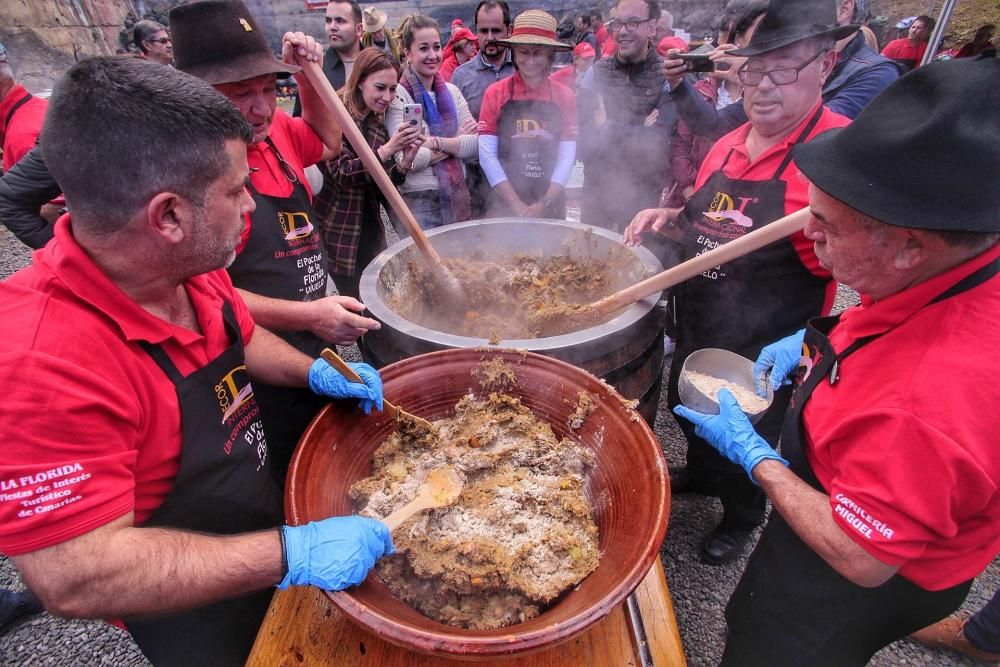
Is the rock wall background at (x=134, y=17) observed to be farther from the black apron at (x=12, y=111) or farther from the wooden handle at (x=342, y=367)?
the wooden handle at (x=342, y=367)

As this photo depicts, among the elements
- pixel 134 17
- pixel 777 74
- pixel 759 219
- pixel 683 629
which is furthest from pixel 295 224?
pixel 134 17

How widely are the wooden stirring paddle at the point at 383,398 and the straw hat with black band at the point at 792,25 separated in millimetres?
2280

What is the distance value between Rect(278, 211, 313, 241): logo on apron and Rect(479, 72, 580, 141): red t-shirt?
2393mm

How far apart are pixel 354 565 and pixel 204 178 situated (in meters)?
1.12

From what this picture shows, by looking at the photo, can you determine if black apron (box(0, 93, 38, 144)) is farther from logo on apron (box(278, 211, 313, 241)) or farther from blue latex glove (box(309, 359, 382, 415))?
blue latex glove (box(309, 359, 382, 415))

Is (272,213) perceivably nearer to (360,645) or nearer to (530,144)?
(360,645)

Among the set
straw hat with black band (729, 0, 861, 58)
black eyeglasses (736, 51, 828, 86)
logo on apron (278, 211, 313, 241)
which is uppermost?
straw hat with black band (729, 0, 861, 58)

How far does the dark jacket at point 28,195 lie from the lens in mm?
3082

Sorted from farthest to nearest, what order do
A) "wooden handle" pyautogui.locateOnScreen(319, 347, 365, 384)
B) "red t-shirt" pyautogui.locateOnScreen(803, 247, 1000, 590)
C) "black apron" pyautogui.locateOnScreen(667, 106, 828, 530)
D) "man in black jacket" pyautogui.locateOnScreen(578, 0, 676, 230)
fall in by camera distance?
"man in black jacket" pyautogui.locateOnScreen(578, 0, 676, 230) < "black apron" pyautogui.locateOnScreen(667, 106, 828, 530) < "wooden handle" pyautogui.locateOnScreen(319, 347, 365, 384) < "red t-shirt" pyautogui.locateOnScreen(803, 247, 1000, 590)

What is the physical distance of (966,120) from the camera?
1138 mm

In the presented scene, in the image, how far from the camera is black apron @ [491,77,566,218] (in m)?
4.34

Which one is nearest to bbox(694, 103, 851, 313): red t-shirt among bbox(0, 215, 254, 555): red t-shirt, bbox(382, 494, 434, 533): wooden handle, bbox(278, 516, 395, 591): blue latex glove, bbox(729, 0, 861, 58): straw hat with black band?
bbox(729, 0, 861, 58): straw hat with black band

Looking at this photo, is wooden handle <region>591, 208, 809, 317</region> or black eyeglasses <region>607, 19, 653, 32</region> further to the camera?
black eyeglasses <region>607, 19, 653, 32</region>

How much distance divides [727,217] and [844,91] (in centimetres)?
141
